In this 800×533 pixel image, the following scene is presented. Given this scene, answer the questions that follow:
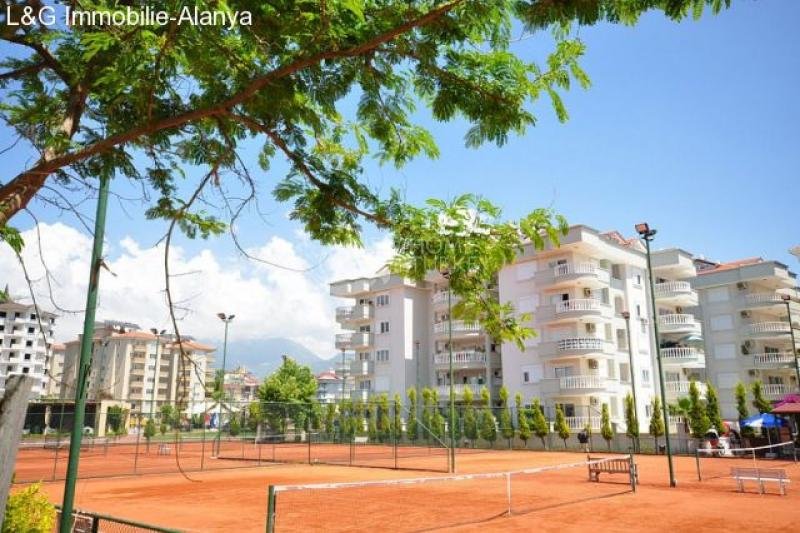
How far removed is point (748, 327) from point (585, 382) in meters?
19.6

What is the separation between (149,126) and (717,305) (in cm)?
6169

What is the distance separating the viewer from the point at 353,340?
64.4m

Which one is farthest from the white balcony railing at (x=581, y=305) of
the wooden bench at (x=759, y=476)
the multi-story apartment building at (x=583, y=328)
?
the wooden bench at (x=759, y=476)

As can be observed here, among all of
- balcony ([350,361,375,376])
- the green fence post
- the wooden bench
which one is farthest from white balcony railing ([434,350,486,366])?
the green fence post

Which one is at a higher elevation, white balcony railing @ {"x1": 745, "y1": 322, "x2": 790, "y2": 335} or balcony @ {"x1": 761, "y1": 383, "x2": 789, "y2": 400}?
white balcony railing @ {"x1": 745, "y1": 322, "x2": 790, "y2": 335}

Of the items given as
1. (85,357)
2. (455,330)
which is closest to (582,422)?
(455,330)

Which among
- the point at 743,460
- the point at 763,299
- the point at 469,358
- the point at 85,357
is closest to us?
the point at 85,357

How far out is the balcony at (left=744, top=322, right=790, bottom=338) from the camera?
52406mm

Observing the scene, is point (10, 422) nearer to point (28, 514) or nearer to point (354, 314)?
point (28, 514)

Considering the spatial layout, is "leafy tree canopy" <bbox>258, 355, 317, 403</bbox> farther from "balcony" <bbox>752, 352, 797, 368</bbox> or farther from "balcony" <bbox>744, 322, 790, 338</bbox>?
"balcony" <bbox>744, 322, 790, 338</bbox>

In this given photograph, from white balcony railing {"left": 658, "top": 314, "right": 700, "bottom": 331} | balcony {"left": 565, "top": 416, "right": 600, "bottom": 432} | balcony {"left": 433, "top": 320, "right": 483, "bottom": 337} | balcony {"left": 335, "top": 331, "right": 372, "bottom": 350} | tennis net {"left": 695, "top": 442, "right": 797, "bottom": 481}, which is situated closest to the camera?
tennis net {"left": 695, "top": 442, "right": 797, "bottom": 481}

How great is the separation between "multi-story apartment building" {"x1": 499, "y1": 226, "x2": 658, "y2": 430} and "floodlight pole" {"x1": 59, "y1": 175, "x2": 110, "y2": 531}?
40.9 m

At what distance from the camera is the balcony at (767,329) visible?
52406 mm

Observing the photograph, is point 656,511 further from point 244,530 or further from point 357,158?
point 357,158
